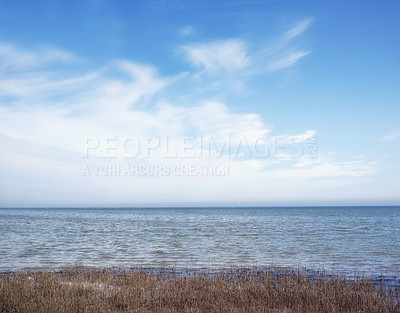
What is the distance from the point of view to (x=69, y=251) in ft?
84.1

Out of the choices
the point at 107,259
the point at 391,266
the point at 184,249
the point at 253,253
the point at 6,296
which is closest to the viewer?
the point at 6,296

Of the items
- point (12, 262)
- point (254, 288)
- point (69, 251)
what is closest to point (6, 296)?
point (254, 288)

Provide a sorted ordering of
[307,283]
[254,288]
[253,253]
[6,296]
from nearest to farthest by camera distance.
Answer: [6,296], [254,288], [307,283], [253,253]

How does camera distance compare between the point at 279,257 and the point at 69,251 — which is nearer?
the point at 279,257

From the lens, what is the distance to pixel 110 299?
10.0m

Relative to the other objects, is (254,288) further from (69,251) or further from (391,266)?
(69,251)

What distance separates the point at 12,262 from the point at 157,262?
877 cm

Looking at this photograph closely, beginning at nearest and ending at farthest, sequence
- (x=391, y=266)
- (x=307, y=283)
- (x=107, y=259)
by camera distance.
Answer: (x=307, y=283) < (x=391, y=266) < (x=107, y=259)

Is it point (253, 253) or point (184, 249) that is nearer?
point (253, 253)

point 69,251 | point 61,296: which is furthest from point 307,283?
point 69,251

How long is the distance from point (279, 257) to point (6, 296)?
696 inches

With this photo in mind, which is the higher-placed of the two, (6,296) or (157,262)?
(6,296)

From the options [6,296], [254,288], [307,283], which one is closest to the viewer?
[6,296]

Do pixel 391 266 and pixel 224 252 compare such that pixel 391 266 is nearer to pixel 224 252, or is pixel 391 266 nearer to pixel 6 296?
pixel 224 252
